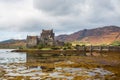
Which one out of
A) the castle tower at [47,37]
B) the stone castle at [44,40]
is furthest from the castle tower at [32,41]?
the castle tower at [47,37]

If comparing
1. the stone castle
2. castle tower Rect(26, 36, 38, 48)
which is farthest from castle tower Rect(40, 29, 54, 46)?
castle tower Rect(26, 36, 38, 48)

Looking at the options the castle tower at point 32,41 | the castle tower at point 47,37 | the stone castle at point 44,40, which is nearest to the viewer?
the castle tower at point 47,37

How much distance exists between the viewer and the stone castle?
599ft

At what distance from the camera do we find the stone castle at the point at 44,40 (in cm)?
18250

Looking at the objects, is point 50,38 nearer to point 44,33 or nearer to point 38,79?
point 44,33

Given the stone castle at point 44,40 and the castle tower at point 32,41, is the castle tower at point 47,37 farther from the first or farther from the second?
the castle tower at point 32,41

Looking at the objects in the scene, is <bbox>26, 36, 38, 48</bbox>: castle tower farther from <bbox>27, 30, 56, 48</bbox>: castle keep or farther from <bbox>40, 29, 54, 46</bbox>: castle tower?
<bbox>40, 29, 54, 46</bbox>: castle tower

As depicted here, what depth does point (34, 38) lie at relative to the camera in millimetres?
186250

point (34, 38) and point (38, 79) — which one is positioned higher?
point (34, 38)

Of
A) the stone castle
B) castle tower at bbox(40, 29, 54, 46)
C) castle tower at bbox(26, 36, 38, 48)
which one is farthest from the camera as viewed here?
castle tower at bbox(26, 36, 38, 48)

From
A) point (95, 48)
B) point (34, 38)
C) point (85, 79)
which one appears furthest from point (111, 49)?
point (85, 79)

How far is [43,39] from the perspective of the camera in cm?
18800

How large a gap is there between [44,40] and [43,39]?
6.95 feet

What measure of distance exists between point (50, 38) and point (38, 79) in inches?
6193
